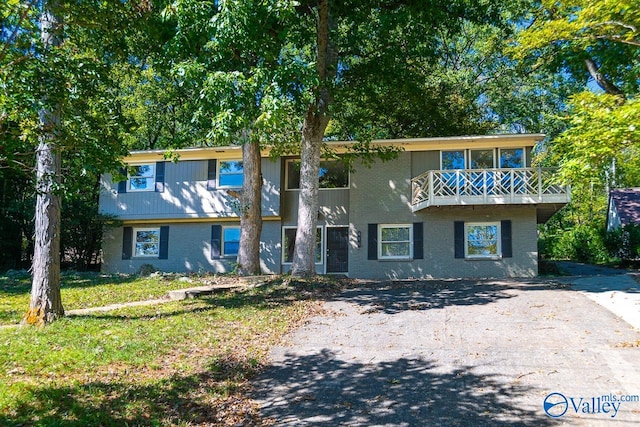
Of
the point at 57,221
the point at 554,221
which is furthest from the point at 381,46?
the point at 554,221

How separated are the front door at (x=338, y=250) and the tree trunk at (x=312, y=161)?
5.37m

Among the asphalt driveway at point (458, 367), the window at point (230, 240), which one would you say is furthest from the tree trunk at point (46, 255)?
the window at point (230, 240)

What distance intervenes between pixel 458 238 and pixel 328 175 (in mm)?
5475

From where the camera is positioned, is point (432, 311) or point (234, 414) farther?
point (432, 311)

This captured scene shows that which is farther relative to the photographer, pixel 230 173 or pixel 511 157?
pixel 230 173

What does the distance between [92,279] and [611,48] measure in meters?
16.3

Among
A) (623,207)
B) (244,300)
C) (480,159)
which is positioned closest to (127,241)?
(244,300)

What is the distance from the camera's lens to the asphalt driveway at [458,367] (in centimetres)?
497

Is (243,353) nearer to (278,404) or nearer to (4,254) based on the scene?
(278,404)

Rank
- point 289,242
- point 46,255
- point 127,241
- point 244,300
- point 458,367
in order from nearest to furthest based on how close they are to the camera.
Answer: point 458,367 → point 46,255 → point 244,300 → point 289,242 → point 127,241

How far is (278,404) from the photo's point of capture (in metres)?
5.41

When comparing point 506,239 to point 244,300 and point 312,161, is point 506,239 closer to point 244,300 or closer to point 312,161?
point 312,161

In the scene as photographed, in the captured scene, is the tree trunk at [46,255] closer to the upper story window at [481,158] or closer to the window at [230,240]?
the window at [230,240]

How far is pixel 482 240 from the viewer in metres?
17.1
